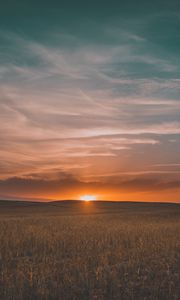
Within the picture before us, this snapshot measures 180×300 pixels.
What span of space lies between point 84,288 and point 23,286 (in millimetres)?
1473

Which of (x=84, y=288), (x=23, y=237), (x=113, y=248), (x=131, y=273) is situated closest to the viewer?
(x=84, y=288)

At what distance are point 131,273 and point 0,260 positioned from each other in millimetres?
4789

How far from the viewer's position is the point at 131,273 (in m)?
9.25

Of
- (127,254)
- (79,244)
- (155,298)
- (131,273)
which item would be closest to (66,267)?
(131,273)

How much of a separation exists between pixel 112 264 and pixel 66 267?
1.57m

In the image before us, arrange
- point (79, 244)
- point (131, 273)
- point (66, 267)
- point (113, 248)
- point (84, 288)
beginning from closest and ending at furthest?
point (84, 288), point (131, 273), point (66, 267), point (113, 248), point (79, 244)

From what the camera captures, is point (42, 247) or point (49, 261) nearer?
point (49, 261)

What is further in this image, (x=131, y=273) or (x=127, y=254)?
(x=127, y=254)

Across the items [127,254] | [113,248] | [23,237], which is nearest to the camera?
[127,254]

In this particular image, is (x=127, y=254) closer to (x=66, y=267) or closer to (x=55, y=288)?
(x=66, y=267)

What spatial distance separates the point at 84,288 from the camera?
7758 millimetres

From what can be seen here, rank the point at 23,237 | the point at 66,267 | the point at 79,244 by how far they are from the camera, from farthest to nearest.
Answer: the point at 23,237 < the point at 79,244 < the point at 66,267

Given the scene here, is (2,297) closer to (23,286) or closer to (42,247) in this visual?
(23,286)

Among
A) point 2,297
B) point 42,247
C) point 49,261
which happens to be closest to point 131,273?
point 49,261
